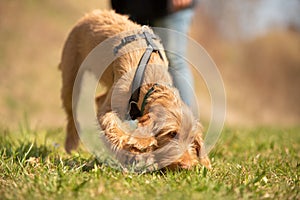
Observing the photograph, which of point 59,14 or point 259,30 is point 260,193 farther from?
point 259,30

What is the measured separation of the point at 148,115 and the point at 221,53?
2007 cm

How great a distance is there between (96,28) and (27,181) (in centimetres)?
219

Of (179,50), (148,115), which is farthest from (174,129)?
(179,50)

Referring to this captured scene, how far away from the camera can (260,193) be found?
8.46 feet

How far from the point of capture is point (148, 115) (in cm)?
315

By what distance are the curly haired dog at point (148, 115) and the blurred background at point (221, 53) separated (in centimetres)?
817

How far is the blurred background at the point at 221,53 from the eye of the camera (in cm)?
1382

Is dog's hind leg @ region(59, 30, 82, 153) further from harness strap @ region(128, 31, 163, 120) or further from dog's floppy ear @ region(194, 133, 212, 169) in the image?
dog's floppy ear @ region(194, 133, 212, 169)

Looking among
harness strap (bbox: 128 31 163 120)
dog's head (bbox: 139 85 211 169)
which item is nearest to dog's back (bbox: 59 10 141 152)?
harness strap (bbox: 128 31 163 120)

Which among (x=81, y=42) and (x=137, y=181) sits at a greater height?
(x=81, y=42)

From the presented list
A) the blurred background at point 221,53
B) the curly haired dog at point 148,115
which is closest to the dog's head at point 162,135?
the curly haired dog at point 148,115

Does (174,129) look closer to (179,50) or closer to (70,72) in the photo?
(179,50)

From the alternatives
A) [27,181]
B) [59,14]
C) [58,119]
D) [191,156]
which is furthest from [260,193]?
[59,14]

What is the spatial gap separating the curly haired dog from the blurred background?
8.17m
